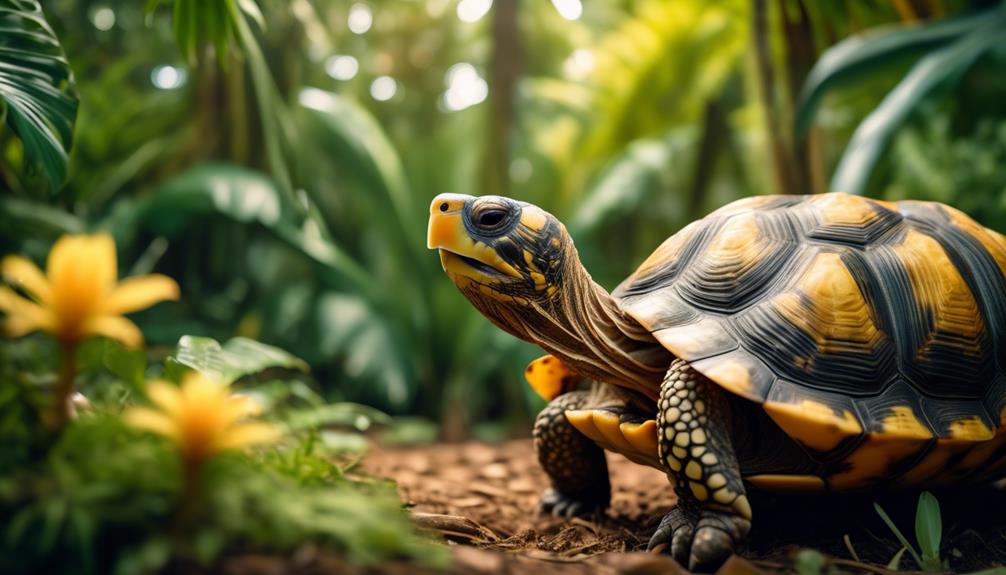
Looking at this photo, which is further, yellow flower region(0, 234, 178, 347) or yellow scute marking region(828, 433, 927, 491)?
yellow scute marking region(828, 433, 927, 491)

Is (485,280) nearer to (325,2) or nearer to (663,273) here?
(663,273)

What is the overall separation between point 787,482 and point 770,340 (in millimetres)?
347

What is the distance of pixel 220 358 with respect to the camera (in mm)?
2000

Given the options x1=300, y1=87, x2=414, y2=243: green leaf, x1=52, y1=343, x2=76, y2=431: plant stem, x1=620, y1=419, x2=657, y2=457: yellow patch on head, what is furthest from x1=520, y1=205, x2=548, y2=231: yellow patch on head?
x1=300, y1=87, x2=414, y2=243: green leaf

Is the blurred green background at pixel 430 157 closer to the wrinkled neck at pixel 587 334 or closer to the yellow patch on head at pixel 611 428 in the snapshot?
the wrinkled neck at pixel 587 334

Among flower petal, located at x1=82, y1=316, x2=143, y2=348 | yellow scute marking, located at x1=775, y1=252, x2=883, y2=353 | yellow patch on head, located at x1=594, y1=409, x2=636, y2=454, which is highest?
flower petal, located at x1=82, y1=316, x2=143, y2=348

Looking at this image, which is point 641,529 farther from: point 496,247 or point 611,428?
point 496,247

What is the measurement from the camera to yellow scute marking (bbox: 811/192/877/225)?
6.40ft

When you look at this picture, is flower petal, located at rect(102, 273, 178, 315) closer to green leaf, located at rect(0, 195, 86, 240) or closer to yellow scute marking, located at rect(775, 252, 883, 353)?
yellow scute marking, located at rect(775, 252, 883, 353)

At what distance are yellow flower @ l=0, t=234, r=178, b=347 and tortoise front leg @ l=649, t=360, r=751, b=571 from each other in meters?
1.13

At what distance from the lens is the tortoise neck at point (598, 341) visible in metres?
1.88

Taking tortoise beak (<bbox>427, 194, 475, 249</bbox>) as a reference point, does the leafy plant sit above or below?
above

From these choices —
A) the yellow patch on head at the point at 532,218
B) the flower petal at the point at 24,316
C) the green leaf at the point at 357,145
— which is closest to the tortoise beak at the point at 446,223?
the yellow patch on head at the point at 532,218

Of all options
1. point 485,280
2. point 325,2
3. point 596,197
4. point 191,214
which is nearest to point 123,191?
point 191,214
